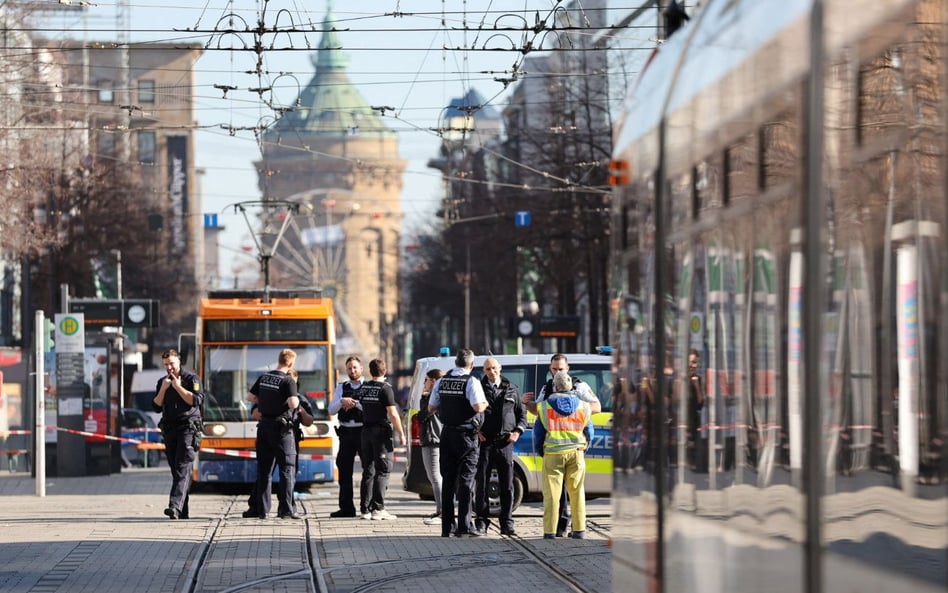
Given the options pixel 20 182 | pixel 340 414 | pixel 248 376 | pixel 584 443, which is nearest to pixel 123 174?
pixel 20 182

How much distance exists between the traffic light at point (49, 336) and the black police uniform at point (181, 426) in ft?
31.7

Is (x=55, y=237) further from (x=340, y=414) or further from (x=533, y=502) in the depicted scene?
(x=340, y=414)

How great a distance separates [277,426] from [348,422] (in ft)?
2.38

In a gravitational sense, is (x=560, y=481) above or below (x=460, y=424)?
below

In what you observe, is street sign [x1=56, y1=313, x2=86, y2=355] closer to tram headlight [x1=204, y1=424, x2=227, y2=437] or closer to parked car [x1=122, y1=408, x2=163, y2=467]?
tram headlight [x1=204, y1=424, x2=227, y2=437]

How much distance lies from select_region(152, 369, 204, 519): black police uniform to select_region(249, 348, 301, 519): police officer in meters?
0.60

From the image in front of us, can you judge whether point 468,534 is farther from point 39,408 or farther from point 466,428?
point 39,408

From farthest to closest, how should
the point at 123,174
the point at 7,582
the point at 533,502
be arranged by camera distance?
the point at 123,174, the point at 533,502, the point at 7,582

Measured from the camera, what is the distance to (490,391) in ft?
55.0

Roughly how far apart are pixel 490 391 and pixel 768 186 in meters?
11.9

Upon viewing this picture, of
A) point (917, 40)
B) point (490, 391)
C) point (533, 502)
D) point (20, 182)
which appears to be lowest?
point (533, 502)

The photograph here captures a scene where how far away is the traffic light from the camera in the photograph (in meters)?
28.2

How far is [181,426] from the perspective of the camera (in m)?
18.9

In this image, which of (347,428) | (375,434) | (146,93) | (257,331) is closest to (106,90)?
(257,331)
